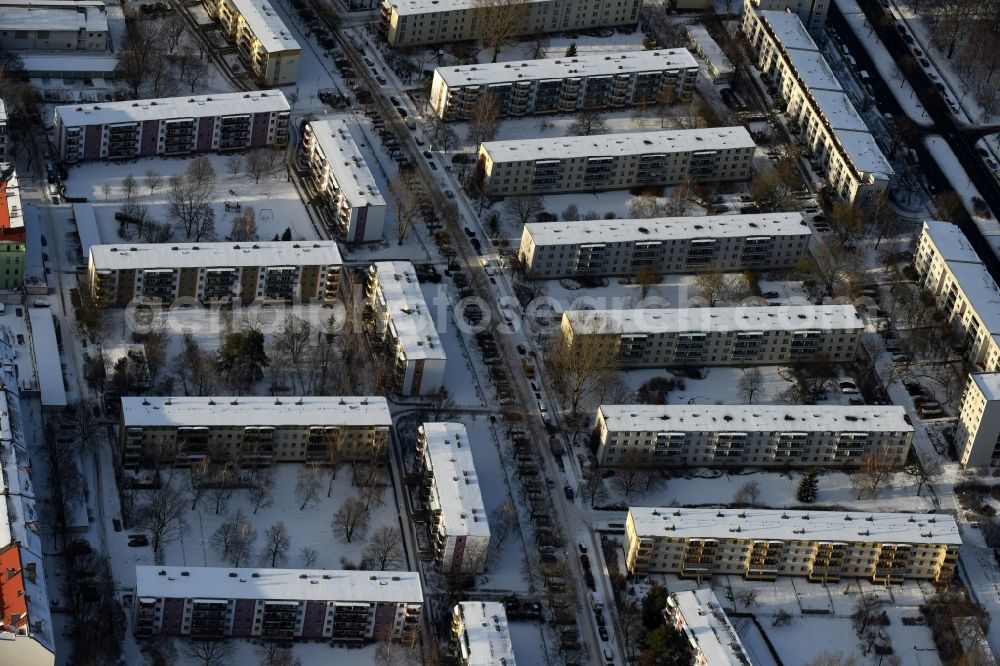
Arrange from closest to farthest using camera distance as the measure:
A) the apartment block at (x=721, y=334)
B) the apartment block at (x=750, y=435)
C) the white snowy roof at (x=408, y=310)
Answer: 1. the apartment block at (x=750, y=435)
2. the white snowy roof at (x=408, y=310)
3. the apartment block at (x=721, y=334)

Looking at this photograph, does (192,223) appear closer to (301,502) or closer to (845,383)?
(301,502)

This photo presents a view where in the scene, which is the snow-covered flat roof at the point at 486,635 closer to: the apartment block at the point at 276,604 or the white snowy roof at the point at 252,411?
the apartment block at the point at 276,604

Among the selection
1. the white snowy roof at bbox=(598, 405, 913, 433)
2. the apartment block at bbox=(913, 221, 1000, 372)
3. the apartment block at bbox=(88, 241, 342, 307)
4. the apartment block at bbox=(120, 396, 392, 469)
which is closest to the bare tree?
the apartment block at bbox=(120, 396, 392, 469)

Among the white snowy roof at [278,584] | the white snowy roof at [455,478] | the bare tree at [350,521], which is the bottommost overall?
the bare tree at [350,521]

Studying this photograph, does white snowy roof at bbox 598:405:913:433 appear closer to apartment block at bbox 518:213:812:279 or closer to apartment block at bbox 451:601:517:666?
apartment block at bbox 518:213:812:279

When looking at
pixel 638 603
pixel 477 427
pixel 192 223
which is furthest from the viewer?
pixel 192 223

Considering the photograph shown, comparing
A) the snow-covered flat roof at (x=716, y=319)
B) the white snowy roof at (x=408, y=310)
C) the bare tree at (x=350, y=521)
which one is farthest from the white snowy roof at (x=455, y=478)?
A: the snow-covered flat roof at (x=716, y=319)

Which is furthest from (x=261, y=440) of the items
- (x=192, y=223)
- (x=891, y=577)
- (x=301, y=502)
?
(x=891, y=577)
